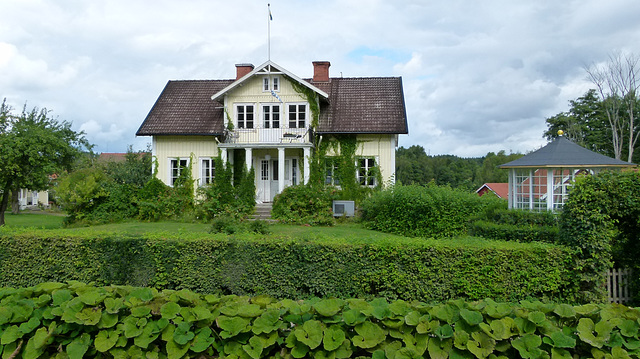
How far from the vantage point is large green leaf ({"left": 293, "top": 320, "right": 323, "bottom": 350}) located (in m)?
4.18

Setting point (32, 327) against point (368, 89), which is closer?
point (32, 327)

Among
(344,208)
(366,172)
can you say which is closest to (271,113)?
(366,172)

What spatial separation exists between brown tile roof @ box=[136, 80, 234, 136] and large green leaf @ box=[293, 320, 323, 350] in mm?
18907

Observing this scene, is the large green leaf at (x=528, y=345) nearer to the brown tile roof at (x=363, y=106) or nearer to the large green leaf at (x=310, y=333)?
the large green leaf at (x=310, y=333)

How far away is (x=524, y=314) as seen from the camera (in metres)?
4.42

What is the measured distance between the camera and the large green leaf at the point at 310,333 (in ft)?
13.7

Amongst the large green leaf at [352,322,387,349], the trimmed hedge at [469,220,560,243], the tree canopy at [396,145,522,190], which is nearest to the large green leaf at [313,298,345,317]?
the large green leaf at [352,322,387,349]

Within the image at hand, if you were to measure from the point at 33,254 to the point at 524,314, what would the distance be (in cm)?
886

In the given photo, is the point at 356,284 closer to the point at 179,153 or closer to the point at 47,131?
the point at 179,153

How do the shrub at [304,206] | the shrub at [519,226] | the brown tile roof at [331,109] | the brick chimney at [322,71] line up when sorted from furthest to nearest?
the brick chimney at [322,71]
the brown tile roof at [331,109]
the shrub at [304,206]
the shrub at [519,226]

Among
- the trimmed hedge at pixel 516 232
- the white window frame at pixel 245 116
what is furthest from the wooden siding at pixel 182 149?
the trimmed hedge at pixel 516 232

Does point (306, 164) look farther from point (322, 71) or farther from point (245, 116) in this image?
point (322, 71)

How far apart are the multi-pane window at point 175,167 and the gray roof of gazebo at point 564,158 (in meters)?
15.7

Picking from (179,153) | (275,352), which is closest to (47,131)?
(179,153)
